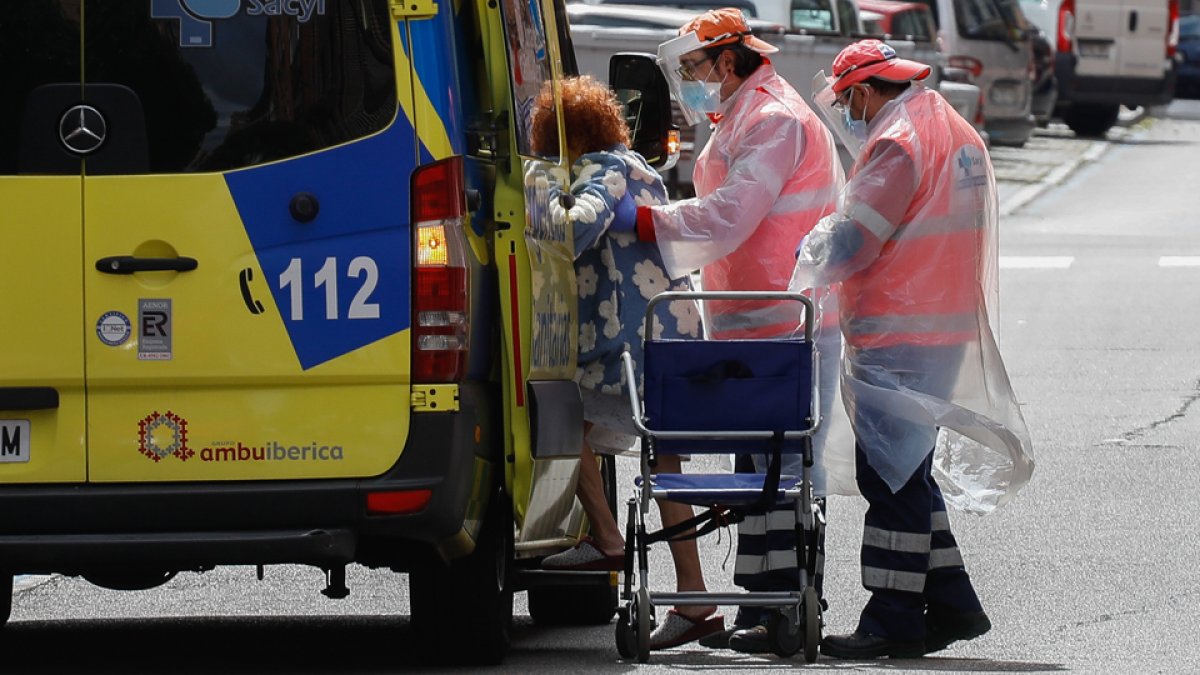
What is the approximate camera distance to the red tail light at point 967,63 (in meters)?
25.8

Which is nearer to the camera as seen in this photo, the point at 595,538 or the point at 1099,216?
the point at 595,538

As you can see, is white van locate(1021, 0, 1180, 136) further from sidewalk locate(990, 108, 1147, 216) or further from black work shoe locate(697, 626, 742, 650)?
black work shoe locate(697, 626, 742, 650)

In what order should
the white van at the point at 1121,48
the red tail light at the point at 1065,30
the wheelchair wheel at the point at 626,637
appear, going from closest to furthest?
the wheelchair wheel at the point at 626,637, the red tail light at the point at 1065,30, the white van at the point at 1121,48

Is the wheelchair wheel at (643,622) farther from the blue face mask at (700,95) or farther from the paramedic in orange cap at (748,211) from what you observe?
the blue face mask at (700,95)

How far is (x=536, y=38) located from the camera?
6.90 metres

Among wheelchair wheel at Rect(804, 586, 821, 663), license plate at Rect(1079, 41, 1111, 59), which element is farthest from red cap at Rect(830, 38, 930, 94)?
license plate at Rect(1079, 41, 1111, 59)

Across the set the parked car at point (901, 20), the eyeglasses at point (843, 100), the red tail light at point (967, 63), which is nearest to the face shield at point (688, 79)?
the eyeglasses at point (843, 100)

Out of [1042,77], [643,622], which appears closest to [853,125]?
[643,622]

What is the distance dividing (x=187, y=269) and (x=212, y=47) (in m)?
0.51

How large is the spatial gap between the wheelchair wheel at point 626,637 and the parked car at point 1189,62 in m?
35.8

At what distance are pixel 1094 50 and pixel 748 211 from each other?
25.1m

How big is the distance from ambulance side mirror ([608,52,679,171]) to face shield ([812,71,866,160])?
462mm

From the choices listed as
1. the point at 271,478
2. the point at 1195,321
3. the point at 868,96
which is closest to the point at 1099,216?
the point at 1195,321

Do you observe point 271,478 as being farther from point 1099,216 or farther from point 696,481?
point 1099,216
